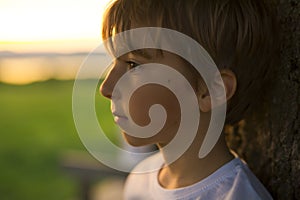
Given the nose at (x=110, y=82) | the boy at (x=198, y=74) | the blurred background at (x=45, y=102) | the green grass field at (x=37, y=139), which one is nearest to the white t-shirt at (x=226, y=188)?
the boy at (x=198, y=74)

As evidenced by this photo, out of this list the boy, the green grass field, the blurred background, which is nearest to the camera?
the boy

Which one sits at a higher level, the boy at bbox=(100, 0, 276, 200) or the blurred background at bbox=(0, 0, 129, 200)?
the boy at bbox=(100, 0, 276, 200)

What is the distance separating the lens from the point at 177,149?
4.38ft

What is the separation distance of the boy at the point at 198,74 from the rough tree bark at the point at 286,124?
0.13 feet

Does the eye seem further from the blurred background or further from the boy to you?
the blurred background

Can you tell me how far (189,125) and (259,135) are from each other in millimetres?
245

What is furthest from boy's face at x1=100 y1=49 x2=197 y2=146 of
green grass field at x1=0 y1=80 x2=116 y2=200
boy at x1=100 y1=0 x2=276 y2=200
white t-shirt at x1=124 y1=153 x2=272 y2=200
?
green grass field at x1=0 y1=80 x2=116 y2=200

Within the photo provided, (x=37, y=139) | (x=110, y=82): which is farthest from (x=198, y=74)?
(x=37, y=139)

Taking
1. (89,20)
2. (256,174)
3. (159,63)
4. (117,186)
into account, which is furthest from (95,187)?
(159,63)

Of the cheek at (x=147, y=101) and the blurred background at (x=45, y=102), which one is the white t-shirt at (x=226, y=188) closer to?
the cheek at (x=147, y=101)

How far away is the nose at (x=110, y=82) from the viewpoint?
1.26 m

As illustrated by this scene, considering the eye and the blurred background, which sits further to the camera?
the blurred background

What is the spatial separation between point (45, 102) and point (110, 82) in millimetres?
5015

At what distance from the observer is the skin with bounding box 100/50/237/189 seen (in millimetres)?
1255
